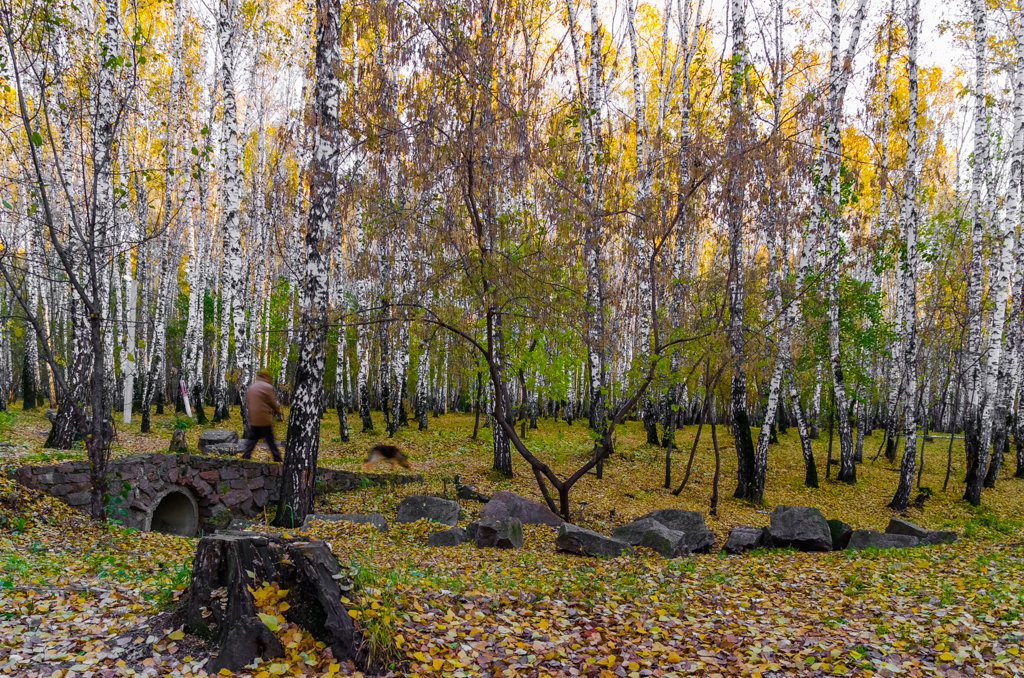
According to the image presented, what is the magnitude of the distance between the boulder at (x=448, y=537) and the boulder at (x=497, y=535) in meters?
0.22

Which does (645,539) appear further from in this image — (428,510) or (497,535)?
(428,510)

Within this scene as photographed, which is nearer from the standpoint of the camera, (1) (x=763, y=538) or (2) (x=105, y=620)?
(2) (x=105, y=620)

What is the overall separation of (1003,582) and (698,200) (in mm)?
6593

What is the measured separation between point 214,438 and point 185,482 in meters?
A: 3.74

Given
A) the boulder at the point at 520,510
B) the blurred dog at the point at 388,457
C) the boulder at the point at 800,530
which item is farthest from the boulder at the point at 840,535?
the blurred dog at the point at 388,457

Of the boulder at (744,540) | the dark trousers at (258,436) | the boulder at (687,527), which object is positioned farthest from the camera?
the dark trousers at (258,436)

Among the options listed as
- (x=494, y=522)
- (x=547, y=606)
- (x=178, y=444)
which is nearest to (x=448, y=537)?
(x=494, y=522)

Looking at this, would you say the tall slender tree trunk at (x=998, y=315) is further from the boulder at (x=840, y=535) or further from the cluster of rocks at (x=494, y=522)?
the cluster of rocks at (x=494, y=522)

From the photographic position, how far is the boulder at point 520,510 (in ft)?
32.1

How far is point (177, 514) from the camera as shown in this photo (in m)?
10.7

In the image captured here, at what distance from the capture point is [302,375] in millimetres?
7988

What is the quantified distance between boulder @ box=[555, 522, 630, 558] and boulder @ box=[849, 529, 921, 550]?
408 centimetres

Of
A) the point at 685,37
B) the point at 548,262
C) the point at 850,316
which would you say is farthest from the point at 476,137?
the point at 850,316

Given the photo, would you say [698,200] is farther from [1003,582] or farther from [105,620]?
[105,620]
